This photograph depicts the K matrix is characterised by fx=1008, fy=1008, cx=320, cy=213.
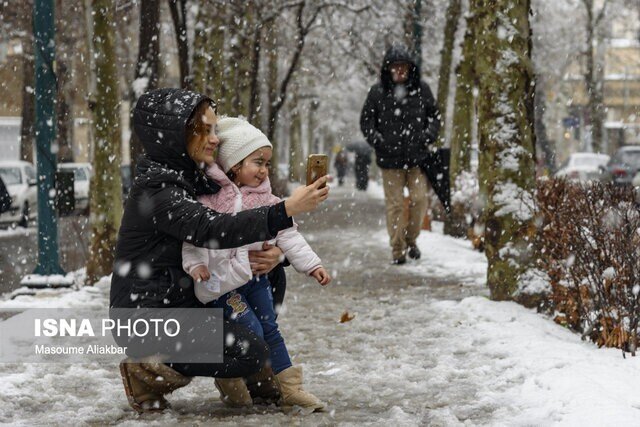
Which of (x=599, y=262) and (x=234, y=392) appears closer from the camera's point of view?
(x=234, y=392)

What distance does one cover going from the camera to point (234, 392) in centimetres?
520

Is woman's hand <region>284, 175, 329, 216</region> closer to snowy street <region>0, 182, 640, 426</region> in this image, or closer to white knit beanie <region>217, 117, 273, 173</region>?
white knit beanie <region>217, 117, 273, 173</region>

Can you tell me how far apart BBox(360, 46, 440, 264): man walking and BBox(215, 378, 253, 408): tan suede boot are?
6213 millimetres

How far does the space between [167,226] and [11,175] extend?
2239cm

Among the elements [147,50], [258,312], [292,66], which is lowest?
[258,312]

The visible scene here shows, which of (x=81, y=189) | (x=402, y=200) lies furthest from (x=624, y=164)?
(x=402, y=200)

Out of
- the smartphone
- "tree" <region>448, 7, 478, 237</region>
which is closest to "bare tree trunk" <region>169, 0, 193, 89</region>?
"tree" <region>448, 7, 478, 237</region>

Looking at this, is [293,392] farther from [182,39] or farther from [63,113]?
[63,113]

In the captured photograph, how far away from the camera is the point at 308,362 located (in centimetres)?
656

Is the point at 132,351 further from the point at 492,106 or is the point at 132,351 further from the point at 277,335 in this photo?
the point at 492,106

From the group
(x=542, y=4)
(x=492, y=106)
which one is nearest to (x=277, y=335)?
(x=492, y=106)

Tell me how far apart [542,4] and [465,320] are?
32.7 m

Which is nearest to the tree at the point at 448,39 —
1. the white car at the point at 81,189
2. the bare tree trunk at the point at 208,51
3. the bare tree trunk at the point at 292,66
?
the bare tree trunk at the point at 208,51

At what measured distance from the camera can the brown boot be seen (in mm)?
5297
